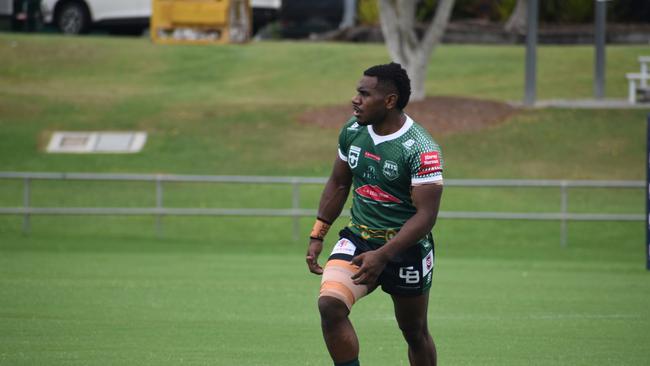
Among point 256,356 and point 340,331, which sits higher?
point 340,331

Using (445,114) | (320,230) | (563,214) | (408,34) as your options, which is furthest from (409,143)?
(408,34)

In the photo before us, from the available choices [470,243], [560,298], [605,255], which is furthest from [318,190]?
[560,298]

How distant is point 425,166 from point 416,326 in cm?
105

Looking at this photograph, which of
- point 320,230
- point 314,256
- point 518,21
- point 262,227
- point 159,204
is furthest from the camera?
point 518,21

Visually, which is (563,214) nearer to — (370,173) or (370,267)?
(370,173)

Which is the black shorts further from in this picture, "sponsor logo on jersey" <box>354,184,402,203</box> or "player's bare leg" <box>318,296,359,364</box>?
"player's bare leg" <box>318,296,359,364</box>

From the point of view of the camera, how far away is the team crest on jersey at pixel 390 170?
23.9 feet

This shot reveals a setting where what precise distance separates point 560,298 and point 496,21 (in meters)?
31.3

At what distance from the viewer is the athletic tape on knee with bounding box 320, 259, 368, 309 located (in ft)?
23.4

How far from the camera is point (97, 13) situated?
3825 cm

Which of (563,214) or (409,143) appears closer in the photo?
(409,143)

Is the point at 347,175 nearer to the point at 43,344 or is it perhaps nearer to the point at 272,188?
the point at 43,344

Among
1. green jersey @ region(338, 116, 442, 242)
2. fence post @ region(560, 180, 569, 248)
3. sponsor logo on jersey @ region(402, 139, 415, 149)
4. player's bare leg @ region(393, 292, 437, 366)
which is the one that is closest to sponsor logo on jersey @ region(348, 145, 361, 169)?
green jersey @ region(338, 116, 442, 242)

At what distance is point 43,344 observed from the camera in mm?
9828
